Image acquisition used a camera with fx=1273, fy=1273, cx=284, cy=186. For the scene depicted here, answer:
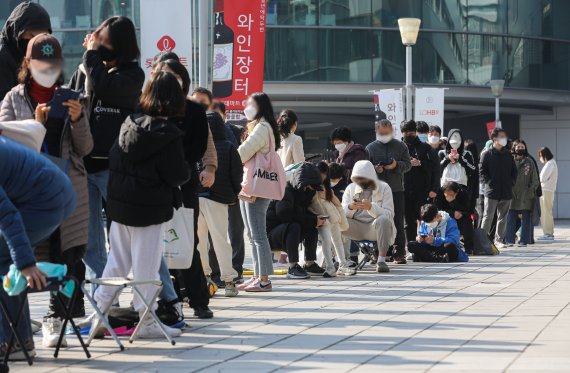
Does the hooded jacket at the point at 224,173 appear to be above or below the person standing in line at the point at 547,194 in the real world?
above

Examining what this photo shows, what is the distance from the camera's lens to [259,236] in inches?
468

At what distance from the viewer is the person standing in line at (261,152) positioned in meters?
11.8

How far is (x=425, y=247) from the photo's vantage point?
53.7 ft

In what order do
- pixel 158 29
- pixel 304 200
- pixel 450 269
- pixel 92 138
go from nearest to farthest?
pixel 92 138
pixel 158 29
pixel 304 200
pixel 450 269

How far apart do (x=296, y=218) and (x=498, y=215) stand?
869 cm

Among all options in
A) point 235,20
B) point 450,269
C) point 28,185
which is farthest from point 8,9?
point 28,185

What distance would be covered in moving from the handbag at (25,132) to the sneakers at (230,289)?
4.38 meters

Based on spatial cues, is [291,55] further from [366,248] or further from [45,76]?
[45,76]

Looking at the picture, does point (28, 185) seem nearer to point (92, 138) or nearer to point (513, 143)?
point (92, 138)

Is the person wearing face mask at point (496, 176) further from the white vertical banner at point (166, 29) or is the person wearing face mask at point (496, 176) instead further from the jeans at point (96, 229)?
the jeans at point (96, 229)

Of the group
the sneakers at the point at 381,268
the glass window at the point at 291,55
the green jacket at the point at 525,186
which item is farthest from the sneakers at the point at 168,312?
the glass window at the point at 291,55

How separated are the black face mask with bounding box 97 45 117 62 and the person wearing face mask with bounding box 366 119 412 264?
7.69 meters

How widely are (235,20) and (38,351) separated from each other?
9055 mm

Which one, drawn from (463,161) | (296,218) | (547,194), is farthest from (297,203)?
(547,194)
